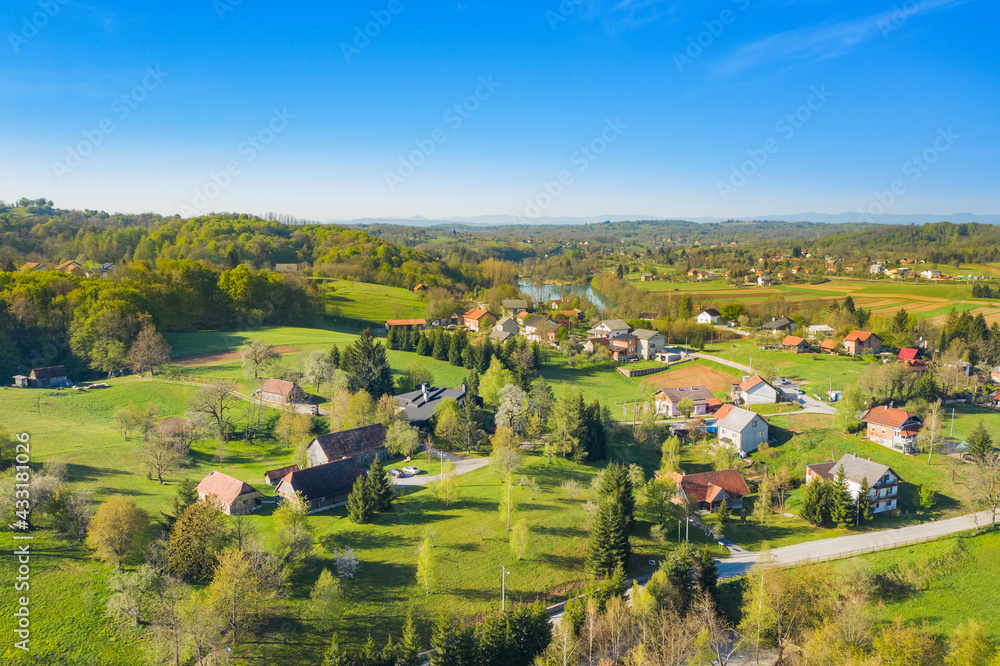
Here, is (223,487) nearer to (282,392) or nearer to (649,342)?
(282,392)

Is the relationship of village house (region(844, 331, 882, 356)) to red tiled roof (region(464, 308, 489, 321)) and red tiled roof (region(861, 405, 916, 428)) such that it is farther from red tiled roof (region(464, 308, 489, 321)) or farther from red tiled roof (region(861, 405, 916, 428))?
red tiled roof (region(464, 308, 489, 321))

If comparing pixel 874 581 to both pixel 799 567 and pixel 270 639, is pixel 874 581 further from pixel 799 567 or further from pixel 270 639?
pixel 270 639

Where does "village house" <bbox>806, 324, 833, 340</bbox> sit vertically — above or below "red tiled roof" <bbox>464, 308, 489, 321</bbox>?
below

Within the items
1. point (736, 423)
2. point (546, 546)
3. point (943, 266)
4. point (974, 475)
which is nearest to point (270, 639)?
point (546, 546)

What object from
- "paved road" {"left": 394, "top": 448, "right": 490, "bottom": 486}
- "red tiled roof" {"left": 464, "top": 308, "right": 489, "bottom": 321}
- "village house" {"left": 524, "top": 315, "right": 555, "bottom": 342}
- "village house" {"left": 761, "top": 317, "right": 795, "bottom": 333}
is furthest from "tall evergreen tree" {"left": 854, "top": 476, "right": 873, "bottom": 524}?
"red tiled roof" {"left": 464, "top": 308, "right": 489, "bottom": 321}

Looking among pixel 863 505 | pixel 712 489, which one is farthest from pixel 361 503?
pixel 863 505

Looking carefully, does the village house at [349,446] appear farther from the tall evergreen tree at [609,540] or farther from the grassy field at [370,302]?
the grassy field at [370,302]

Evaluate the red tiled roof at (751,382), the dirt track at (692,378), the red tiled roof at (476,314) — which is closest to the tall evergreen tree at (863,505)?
the red tiled roof at (751,382)
